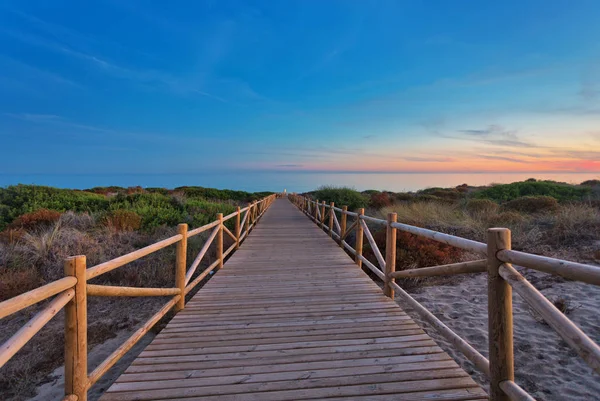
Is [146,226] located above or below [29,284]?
above

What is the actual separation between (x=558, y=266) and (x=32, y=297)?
106 inches

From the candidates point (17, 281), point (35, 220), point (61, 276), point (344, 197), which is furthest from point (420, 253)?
point (344, 197)

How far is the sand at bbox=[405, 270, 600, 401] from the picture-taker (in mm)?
3086

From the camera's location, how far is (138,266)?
7.56 metres

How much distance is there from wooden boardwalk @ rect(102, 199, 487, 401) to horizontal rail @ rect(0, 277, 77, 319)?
880 millimetres

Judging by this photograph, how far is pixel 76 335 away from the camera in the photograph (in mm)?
2057

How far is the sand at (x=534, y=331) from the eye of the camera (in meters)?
3.09

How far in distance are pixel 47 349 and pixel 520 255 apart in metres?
5.73

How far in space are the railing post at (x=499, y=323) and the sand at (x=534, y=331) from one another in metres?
1.48

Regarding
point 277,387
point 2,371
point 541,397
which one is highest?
point 277,387

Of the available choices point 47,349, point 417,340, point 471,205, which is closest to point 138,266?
point 47,349

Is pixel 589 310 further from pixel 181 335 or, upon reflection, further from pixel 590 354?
pixel 181 335

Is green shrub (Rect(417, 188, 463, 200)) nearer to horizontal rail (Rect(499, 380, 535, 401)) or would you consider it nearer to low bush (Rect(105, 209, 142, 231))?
low bush (Rect(105, 209, 142, 231))

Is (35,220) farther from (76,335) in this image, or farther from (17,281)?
(76,335)
